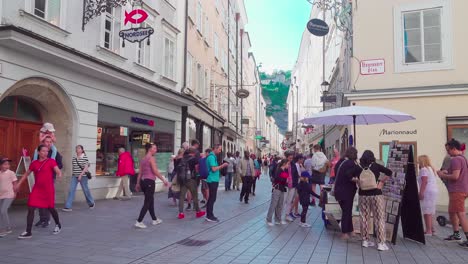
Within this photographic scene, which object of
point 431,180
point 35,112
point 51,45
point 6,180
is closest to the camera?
point 6,180

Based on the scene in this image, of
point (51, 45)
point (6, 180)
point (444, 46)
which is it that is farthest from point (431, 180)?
point (51, 45)

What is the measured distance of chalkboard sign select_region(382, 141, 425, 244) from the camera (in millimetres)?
8258

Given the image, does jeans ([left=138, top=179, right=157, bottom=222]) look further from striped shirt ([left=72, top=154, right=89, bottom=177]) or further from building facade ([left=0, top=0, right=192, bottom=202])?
building facade ([left=0, top=0, right=192, bottom=202])

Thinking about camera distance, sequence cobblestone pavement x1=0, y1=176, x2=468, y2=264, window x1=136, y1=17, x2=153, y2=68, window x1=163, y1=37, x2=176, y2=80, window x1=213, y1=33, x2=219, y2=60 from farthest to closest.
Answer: window x1=213, y1=33, x2=219, y2=60
window x1=163, y1=37, x2=176, y2=80
window x1=136, y1=17, x2=153, y2=68
cobblestone pavement x1=0, y1=176, x2=468, y2=264

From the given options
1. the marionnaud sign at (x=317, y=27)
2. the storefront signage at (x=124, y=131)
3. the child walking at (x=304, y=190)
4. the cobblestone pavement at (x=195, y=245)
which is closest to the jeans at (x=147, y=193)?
the cobblestone pavement at (x=195, y=245)

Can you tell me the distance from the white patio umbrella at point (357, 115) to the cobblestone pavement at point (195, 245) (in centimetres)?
261

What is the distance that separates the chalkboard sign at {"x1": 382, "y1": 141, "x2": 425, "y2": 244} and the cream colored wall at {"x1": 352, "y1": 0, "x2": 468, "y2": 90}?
6.80 meters

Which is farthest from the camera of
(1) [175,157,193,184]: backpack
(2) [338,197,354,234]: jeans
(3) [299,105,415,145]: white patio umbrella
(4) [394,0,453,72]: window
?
(4) [394,0,453,72]: window

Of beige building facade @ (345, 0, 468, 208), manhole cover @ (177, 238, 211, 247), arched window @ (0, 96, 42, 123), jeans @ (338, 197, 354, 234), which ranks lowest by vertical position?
manhole cover @ (177, 238, 211, 247)

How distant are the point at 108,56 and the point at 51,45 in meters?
3.79

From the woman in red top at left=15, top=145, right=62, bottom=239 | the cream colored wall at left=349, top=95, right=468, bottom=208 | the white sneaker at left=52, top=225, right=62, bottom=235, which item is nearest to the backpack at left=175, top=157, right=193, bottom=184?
the white sneaker at left=52, top=225, right=62, bottom=235

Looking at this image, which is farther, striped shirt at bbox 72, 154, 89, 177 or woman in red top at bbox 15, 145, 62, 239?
striped shirt at bbox 72, 154, 89, 177

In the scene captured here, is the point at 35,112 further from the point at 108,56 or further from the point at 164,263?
the point at 164,263

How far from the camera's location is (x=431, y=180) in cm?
910
